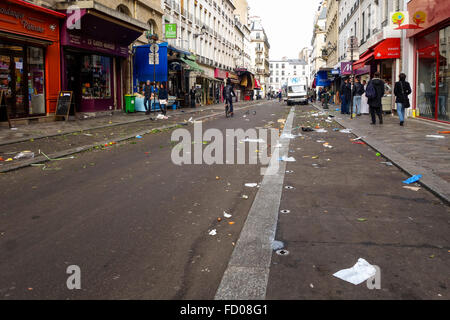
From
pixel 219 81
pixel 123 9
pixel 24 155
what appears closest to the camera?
pixel 24 155

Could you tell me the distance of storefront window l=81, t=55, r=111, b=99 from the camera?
2152 centimetres

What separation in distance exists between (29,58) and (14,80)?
1.31 metres

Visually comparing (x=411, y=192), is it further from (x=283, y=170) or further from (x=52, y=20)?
(x=52, y=20)

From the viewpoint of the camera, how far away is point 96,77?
22.7m

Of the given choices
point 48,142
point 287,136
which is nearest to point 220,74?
point 287,136

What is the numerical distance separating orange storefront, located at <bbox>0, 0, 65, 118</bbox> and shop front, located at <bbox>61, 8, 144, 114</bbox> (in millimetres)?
778

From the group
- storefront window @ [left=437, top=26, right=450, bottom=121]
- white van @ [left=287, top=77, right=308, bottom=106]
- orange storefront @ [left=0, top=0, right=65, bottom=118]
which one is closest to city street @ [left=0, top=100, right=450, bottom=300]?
storefront window @ [left=437, top=26, right=450, bottom=121]

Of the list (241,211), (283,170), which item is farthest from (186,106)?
(241,211)

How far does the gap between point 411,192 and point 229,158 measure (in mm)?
3816

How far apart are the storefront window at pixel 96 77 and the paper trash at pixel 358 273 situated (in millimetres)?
20222

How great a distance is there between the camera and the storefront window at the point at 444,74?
1461 cm

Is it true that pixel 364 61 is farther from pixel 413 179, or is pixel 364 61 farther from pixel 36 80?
pixel 413 179

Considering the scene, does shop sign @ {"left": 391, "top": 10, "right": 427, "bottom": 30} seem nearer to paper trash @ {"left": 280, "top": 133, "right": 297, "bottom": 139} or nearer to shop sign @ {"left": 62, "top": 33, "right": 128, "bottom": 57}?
paper trash @ {"left": 280, "top": 133, "right": 297, "bottom": 139}

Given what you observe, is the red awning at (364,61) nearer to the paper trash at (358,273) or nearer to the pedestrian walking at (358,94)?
the pedestrian walking at (358,94)
